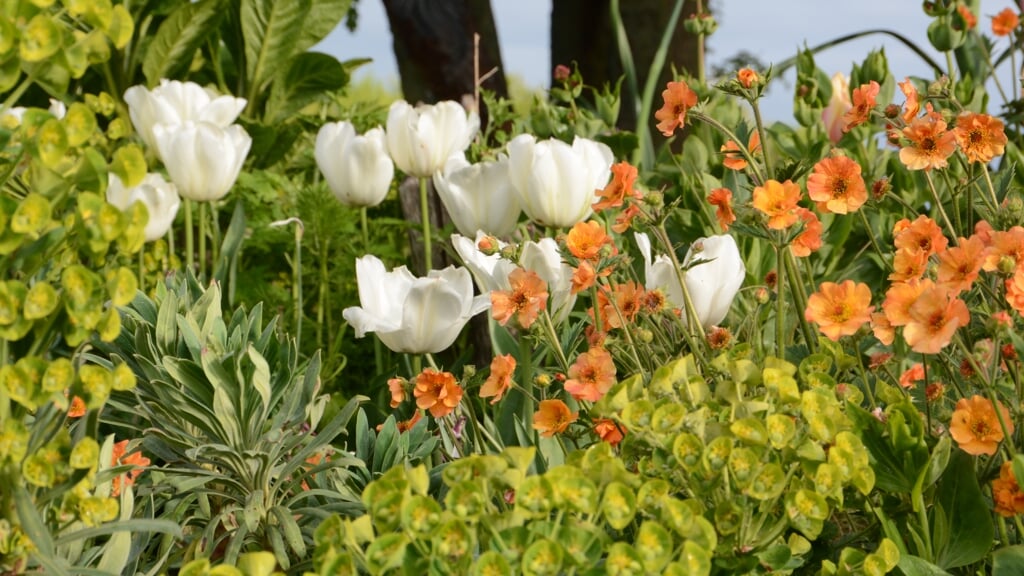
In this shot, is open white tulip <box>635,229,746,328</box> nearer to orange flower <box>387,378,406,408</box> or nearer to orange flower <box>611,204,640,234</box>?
orange flower <box>611,204,640,234</box>

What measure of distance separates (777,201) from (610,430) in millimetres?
324

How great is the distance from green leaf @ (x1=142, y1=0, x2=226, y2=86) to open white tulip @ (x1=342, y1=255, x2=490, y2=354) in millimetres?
2097

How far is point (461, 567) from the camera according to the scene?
1033 mm

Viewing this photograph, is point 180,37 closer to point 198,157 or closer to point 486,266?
point 198,157

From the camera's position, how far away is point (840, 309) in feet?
4.45

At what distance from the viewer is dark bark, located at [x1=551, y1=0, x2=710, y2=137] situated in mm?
4844

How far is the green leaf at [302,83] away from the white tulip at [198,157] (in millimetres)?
1368

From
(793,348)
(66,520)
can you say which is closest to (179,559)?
(66,520)

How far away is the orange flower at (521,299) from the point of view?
141 cm

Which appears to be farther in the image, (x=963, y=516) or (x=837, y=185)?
(x=837, y=185)

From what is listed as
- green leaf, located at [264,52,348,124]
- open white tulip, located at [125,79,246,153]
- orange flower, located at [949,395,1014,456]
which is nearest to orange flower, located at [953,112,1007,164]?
orange flower, located at [949,395,1014,456]

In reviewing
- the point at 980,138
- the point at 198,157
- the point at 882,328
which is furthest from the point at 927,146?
the point at 198,157

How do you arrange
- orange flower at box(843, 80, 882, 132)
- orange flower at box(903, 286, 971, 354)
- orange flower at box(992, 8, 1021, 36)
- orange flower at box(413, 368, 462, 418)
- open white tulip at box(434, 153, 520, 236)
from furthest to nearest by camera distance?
orange flower at box(992, 8, 1021, 36)
open white tulip at box(434, 153, 520, 236)
orange flower at box(843, 80, 882, 132)
orange flower at box(413, 368, 462, 418)
orange flower at box(903, 286, 971, 354)

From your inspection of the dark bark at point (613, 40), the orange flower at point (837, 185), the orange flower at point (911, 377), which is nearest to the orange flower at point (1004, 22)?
the orange flower at point (911, 377)
